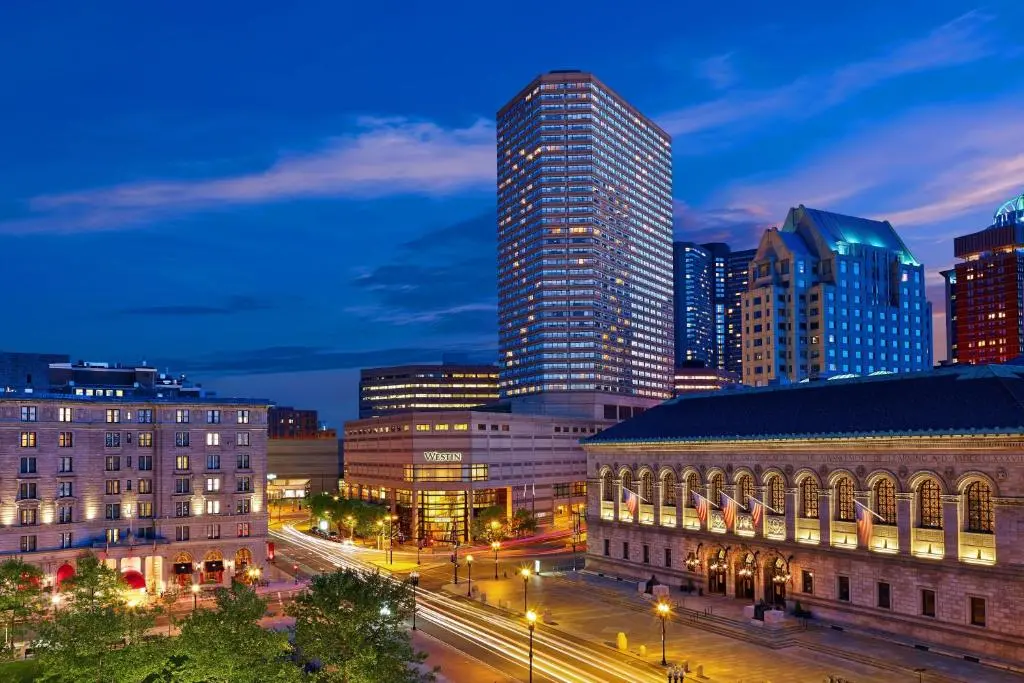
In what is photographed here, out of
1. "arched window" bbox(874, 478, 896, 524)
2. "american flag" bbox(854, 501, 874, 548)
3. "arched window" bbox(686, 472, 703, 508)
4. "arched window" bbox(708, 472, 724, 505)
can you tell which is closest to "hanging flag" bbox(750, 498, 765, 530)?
"arched window" bbox(708, 472, 724, 505)

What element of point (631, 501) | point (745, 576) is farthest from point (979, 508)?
point (631, 501)

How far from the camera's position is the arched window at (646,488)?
96688 mm

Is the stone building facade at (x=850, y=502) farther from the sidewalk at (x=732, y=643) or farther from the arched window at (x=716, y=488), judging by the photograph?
the sidewalk at (x=732, y=643)

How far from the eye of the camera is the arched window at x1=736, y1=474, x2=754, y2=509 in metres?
84.5

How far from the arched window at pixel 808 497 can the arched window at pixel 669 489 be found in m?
16.4

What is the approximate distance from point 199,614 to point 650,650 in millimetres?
32260

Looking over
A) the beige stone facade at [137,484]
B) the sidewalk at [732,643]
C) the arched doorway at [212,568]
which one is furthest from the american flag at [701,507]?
the arched doorway at [212,568]

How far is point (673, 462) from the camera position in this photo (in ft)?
305

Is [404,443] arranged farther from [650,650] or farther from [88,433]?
[650,650]

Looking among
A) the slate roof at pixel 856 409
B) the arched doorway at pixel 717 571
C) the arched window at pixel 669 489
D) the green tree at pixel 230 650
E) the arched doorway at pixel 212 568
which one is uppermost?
the slate roof at pixel 856 409

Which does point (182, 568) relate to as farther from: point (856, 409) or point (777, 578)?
point (856, 409)

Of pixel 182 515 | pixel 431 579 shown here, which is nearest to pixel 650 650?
pixel 431 579

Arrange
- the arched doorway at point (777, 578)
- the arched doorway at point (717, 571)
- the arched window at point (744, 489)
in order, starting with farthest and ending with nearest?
1. the arched doorway at point (717, 571)
2. the arched window at point (744, 489)
3. the arched doorway at point (777, 578)

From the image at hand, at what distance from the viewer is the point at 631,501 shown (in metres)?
98.2
